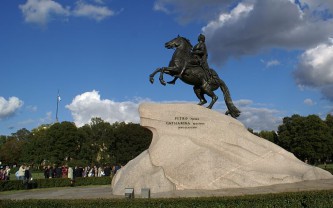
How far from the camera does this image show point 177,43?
1755 cm

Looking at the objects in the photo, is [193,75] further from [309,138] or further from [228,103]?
[309,138]

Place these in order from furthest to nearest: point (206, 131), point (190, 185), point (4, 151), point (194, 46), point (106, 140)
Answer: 1. point (4, 151)
2. point (106, 140)
3. point (194, 46)
4. point (206, 131)
5. point (190, 185)

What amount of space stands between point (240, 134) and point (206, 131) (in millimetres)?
1424

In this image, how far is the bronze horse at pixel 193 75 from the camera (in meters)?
17.1

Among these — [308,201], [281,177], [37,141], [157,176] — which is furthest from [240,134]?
[37,141]

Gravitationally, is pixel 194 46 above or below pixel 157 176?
above

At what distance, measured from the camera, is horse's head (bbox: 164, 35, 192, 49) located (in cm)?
1755

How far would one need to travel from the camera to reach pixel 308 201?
934 centimetres

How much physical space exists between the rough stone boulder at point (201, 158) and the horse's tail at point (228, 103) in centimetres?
166

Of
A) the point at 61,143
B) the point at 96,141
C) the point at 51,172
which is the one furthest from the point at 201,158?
the point at 96,141

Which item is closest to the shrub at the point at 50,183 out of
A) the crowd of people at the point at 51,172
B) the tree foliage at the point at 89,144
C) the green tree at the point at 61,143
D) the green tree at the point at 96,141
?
the crowd of people at the point at 51,172

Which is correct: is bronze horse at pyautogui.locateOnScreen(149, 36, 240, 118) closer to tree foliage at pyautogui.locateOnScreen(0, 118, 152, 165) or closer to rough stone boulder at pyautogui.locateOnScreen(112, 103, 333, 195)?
rough stone boulder at pyautogui.locateOnScreen(112, 103, 333, 195)

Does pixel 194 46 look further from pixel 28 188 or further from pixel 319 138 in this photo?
pixel 319 138

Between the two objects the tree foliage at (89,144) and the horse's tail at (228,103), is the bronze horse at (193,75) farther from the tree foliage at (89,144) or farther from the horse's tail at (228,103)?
the tree foliage at (89,144)
